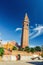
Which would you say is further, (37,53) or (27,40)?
(27,40)

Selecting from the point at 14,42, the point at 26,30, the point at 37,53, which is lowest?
the point at 37,53

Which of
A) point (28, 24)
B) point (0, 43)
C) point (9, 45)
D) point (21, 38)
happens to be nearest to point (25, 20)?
point (28, 24)

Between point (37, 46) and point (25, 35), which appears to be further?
point (25, 35)

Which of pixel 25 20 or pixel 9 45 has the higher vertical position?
pixel 25 20

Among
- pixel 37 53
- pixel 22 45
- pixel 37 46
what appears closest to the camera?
pixel 37 53

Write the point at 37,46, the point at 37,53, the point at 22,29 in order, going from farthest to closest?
the point at 22,29
the point at 37,46
the point at 37,53

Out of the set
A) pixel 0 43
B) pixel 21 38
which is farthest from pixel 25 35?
pixel 0 43

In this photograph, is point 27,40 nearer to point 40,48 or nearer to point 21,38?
point 21,38

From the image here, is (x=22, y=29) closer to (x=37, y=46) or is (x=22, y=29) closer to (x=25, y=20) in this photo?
(x=25, y=20)

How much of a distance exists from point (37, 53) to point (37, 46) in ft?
28.6

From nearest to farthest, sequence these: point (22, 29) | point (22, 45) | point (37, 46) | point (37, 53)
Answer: point (37, 53) < point (37, 46) < point (22, 45) < point (22, 29)

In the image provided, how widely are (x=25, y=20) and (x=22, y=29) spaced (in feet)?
16.3

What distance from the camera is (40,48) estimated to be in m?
82.1

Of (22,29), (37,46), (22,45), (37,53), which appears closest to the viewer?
(37,53)
